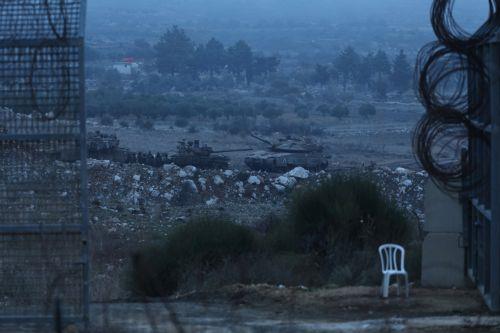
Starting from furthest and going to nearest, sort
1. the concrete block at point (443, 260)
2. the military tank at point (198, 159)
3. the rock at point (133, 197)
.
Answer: the military tank at point (198, 159) < the rock at point (133, 197) < the concrete block at point (443, 260)

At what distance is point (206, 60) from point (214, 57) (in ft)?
2.06

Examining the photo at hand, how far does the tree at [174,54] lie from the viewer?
2963 inches

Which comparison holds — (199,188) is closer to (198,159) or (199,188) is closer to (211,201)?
(211,201)

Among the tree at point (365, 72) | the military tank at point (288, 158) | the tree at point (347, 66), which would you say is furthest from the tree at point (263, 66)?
the military tank at point (288, 158)

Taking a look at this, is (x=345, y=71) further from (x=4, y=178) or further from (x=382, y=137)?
(x=4, y=178)

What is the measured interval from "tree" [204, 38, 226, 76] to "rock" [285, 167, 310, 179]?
40782 mm

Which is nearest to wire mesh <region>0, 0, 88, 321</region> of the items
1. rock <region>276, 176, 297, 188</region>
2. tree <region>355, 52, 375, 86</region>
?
rock <region>276, 176, 297, 188</region>

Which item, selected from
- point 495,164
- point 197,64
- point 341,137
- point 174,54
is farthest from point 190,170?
point 197,64

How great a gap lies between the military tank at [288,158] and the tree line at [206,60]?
3357cm

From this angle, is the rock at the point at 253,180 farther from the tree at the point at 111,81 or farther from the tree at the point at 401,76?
the tree at the point at 401,76

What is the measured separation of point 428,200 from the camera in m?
12.9

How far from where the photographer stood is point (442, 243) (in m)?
12.8

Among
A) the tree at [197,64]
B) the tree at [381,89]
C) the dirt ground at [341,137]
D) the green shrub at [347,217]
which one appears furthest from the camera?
the tree at [197,64]

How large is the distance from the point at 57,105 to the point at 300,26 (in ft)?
371
